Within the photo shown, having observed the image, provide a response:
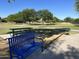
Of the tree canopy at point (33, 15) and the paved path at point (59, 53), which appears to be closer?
the paved path at point (59, 53)

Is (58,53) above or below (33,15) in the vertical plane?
below

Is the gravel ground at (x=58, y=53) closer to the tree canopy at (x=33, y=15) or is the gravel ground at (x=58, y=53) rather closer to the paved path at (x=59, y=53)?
the paved path at (x=59, y=53)

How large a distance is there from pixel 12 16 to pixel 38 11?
78.8 ft

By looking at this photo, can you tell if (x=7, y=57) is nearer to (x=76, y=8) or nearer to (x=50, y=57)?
(x=50, y=57)

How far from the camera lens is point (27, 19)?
121625 millimetres

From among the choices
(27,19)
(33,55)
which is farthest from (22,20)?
(33,55)

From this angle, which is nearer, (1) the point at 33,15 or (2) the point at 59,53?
(2) the point at 59,53

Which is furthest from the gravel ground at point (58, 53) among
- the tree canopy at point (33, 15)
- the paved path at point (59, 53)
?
the tree canopy at point (33, 15)

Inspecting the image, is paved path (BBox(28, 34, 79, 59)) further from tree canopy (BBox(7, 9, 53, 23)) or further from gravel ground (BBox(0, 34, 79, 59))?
tree canopy (BBox(7, 9, 53, 23))

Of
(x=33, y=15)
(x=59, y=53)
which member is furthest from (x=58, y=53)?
(x=33, y=15)

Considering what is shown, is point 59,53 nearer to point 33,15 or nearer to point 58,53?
point 58,53

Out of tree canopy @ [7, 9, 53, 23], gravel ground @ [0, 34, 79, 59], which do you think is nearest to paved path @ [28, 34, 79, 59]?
gravel ground @ [0, 34, 79, 59]

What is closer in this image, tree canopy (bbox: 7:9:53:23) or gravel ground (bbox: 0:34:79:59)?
gravel ground (bbox: 0:34:79:59)

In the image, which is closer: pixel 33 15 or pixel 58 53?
pixel 58 53
